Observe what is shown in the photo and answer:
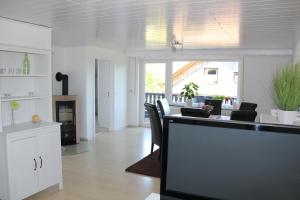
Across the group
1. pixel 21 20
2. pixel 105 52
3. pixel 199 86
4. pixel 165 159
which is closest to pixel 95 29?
pixel 21 20

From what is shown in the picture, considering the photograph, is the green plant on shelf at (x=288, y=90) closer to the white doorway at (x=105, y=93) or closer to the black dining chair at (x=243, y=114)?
the black dining chair at (x=243, y=114)

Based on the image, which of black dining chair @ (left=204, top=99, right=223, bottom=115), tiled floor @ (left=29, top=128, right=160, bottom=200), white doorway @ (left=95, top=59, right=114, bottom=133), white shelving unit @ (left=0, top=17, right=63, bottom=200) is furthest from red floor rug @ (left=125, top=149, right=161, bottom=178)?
white doorway @ (left=95, top=59, right=114, bottom=133)

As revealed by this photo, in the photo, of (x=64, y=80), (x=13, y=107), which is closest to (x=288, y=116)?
(x=13, y=107)

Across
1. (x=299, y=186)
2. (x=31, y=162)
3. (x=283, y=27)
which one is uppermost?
(x=283, y=27)

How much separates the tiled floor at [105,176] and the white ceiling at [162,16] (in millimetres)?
2208

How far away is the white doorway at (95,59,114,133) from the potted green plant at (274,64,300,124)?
16.7ft

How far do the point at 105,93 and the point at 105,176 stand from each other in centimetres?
351

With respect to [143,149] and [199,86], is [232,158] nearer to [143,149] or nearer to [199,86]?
[143,149]

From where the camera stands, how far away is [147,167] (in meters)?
4.40

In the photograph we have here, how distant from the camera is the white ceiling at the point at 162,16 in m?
2.53

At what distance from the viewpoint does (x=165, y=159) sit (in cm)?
144

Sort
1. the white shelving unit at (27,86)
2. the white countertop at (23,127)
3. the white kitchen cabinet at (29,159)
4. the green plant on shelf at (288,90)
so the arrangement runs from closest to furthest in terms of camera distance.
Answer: the green plant on shelf at (288,90), the white kitchen cabinet at (29,159), the white countertop at (23,127), the white shelving unit at (27,86)

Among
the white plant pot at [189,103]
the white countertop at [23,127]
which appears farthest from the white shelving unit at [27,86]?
the white plant pot at [189,103]

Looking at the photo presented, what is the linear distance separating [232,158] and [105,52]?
563 cm
